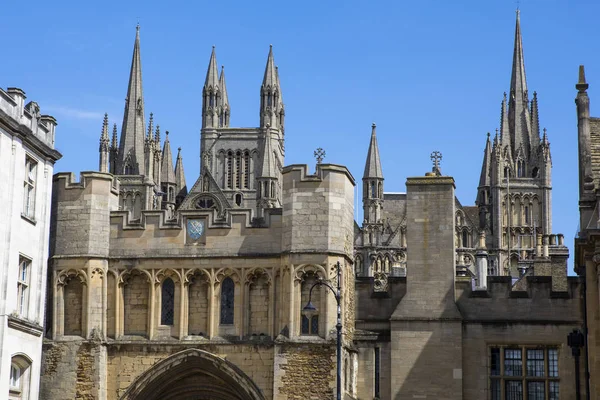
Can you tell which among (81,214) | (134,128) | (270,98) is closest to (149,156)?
(134,128)

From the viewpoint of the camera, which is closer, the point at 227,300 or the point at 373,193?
the point at 227,300

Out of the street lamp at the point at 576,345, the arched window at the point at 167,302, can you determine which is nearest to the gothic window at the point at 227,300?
the arched window at the point at 167,302

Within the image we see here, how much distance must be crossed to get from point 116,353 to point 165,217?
4.12m

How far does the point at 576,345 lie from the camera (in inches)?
1277

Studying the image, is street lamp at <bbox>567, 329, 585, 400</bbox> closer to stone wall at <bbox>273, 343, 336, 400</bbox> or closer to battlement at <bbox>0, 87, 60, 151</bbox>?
stone wall at <bbox>273, 343, 336, 400</bbox>

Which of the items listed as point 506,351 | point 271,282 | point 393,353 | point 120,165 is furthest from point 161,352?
point 120,165

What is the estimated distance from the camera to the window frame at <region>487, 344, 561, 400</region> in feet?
115

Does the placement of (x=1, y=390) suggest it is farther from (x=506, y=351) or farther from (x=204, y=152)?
(x=204, y=152)

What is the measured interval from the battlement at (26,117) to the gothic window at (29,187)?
2.21ft

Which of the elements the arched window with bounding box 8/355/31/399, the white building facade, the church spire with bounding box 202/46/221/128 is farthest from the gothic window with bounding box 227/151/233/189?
the arched window with bounding box 8/355/31/399

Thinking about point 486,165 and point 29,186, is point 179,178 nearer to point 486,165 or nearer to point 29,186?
point 486,165

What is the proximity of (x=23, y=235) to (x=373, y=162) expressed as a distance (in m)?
83.2

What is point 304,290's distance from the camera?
35219 mm

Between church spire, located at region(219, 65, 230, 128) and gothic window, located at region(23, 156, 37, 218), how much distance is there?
89.1 m
